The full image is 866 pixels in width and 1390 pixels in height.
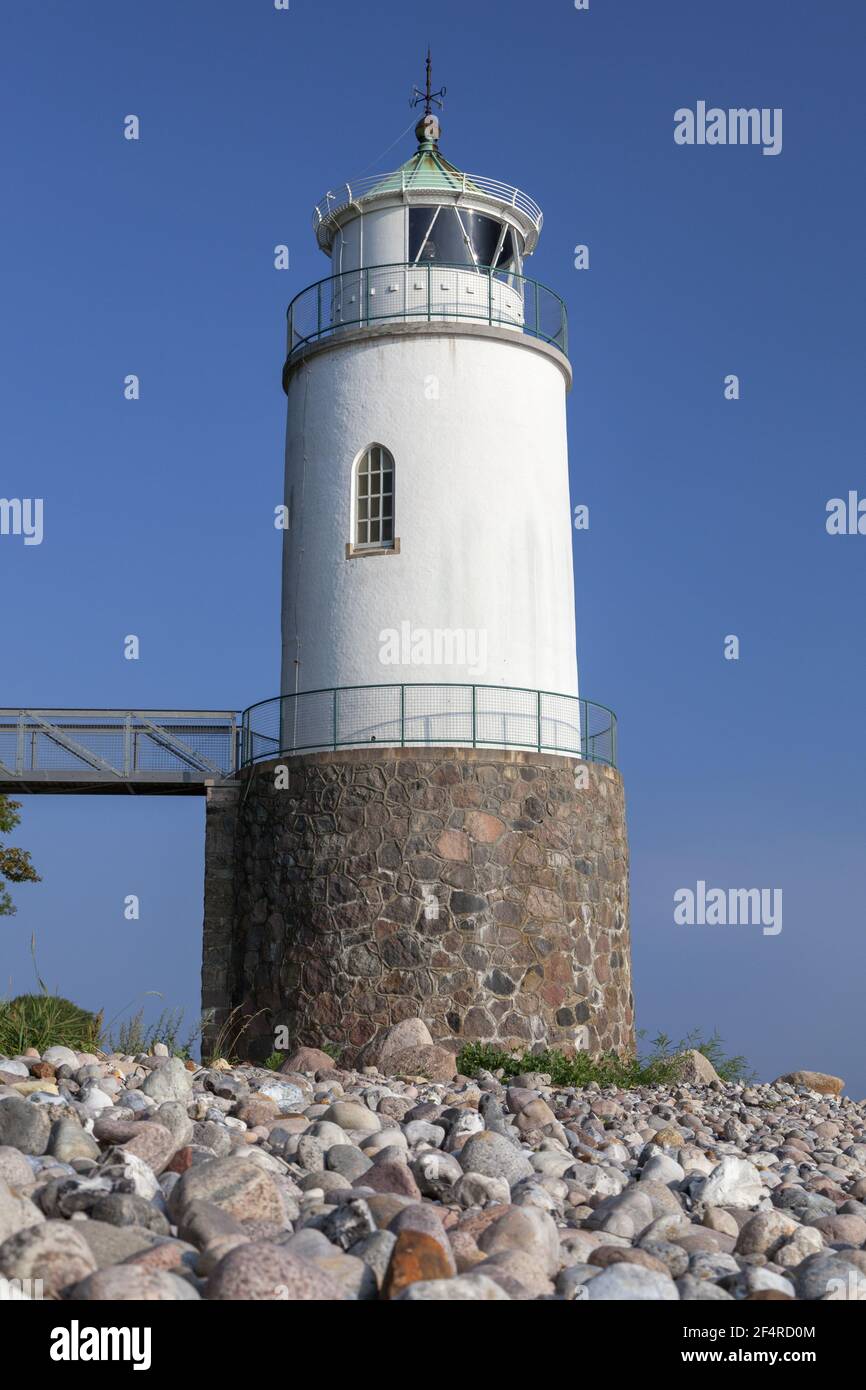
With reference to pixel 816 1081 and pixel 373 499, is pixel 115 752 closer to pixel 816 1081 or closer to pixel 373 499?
pixel 373 499

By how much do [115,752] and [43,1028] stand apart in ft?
33.8

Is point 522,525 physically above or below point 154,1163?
above

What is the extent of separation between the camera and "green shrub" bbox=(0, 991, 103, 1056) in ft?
34.2

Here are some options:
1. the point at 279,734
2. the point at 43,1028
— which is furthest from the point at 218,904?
the point at 43,1028

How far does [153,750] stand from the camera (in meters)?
20.5

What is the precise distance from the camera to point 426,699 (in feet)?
56.9

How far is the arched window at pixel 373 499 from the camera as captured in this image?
17.9 metres

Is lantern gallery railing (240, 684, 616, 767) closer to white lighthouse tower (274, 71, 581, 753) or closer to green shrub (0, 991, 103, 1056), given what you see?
white lighthouse tower (274, 71, 581, 753)

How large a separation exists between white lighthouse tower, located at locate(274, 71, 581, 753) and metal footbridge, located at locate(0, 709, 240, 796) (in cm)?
222

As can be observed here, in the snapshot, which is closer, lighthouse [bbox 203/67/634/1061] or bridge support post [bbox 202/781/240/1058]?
lighthouse [bbox 203/67/634/1061]

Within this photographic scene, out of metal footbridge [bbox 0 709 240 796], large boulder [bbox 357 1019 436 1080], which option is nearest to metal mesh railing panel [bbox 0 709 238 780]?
metal footbridge [bbox 0 709 240 796]
